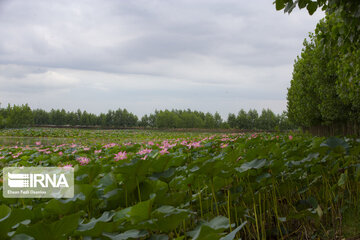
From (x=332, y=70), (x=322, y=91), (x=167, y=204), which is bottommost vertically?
(x=167, y=204)

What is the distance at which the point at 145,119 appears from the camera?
73.9m

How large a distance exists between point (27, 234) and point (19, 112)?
55.9 m

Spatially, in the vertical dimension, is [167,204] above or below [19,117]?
below

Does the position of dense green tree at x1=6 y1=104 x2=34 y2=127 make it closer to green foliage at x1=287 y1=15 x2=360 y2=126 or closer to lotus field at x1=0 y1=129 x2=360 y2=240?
green foliage at x1=287 y1=15 x2=360 y2=126

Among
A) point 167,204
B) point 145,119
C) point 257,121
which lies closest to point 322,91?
point 167,204

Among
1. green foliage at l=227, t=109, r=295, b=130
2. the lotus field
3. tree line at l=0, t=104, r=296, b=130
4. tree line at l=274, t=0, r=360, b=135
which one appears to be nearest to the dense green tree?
tree line at l=0, t=104, r=296, b=130

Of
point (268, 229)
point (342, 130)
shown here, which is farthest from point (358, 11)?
point (342, 130)

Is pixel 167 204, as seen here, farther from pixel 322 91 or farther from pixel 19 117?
pixel 19 117

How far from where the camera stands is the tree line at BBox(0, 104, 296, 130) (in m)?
52.5

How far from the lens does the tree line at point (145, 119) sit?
52484 millimetres

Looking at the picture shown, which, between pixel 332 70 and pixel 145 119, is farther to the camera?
pixel 145 119

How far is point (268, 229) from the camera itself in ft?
7.36

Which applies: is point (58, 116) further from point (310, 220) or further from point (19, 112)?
point (310, 220)

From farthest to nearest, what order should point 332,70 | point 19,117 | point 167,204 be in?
point 19,117, point 332,70, point 167,204
